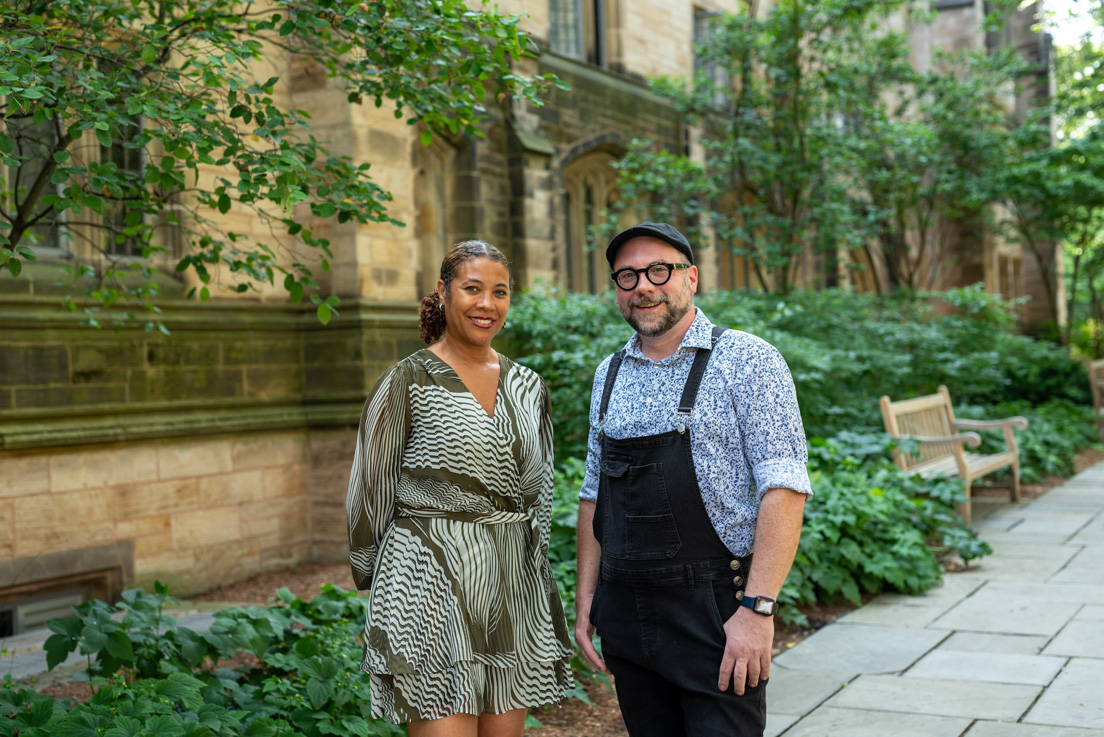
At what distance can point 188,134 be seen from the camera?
142 inches

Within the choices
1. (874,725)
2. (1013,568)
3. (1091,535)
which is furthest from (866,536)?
(1091,535)

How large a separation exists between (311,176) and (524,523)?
84.0 inches

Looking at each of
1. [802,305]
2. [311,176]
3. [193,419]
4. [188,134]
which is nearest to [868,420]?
[802,305]

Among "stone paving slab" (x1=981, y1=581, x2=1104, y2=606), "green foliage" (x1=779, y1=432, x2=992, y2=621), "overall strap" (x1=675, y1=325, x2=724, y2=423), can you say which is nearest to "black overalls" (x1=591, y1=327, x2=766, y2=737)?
"overall strap" (x1=675, y1=325, x2=724, y2=423)

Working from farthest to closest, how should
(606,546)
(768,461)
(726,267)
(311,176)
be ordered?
(726,267) → (311,176) → (606,546) → (768,461)

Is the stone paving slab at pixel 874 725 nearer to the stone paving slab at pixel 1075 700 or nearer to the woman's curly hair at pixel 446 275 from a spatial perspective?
the stone paving slab at pixel 1075 700

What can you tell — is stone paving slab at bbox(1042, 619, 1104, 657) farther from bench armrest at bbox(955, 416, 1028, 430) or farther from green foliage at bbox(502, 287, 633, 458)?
bench armrest at bbox(955, 416, 1028, 430)

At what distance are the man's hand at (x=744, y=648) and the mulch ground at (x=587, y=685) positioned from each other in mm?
2055

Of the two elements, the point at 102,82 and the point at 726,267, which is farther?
the point at 726,267

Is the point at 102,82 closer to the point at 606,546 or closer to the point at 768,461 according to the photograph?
the point at 606,546

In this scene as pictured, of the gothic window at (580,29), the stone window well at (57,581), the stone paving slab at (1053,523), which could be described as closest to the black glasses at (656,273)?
the stone window well at (57,581)

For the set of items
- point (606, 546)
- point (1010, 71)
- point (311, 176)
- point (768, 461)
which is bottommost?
point (606, 546)

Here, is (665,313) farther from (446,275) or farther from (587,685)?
(587,685)

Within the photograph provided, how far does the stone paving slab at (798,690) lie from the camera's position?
445 cm
